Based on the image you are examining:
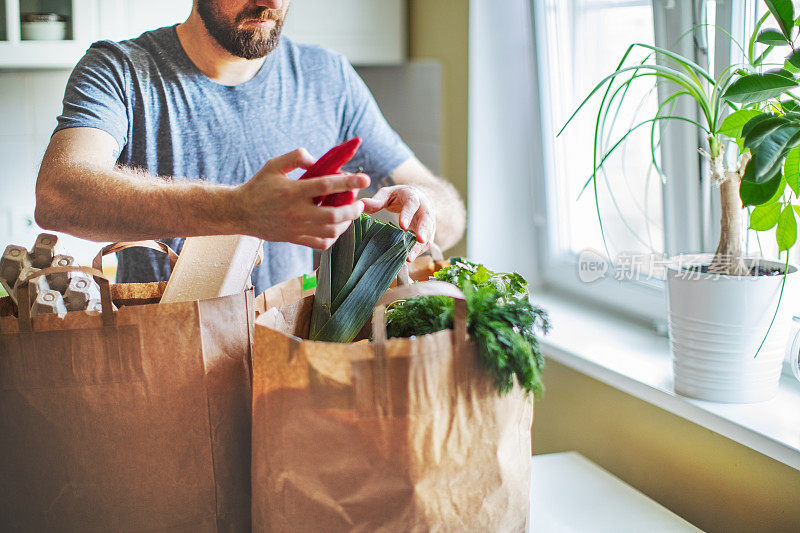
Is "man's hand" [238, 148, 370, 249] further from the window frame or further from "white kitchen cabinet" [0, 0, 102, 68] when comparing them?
"white kitchen cabinet" [0, 0, 102, 68]

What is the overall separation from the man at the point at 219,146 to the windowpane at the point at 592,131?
1.31 ft

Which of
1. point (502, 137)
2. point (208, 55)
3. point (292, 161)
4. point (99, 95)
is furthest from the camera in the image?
point (502, 137)

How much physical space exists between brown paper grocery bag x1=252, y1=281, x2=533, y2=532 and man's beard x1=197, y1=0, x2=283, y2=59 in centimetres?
70

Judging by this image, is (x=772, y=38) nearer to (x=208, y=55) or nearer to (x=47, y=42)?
(x=208, y=55)

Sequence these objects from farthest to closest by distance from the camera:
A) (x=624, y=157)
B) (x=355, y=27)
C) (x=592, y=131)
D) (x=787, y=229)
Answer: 1. (x=355, y=27)
2. (x=592, y=131)
3. (x=624, y=157)
4. (x=787, y=229)

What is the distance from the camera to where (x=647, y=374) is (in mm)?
1205

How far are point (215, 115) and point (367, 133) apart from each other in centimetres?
34

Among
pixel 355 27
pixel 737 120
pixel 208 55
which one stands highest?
pixel 355 27

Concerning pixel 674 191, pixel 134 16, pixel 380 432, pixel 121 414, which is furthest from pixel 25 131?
pixel 674 191

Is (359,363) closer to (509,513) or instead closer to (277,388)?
(277,388)

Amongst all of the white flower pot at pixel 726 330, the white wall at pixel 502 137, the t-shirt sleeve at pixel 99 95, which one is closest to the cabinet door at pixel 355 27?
the white wall at pixel 502 137

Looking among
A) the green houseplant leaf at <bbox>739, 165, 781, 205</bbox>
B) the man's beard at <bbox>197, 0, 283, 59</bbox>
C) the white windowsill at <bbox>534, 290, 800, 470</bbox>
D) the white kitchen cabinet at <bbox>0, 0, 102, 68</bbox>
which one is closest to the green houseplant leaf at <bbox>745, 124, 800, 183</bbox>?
the green houseplant leaf at <bbox>739, 165, 781, 205</bbox>

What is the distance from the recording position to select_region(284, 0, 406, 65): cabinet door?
6.23ft

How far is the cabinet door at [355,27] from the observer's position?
1898 millimetres
